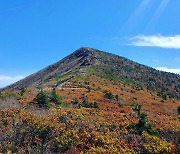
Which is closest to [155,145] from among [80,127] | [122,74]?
[80,127]

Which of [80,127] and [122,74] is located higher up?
[122,74]

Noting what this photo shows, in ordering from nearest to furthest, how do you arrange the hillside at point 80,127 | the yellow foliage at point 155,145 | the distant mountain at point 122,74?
the hillside at point 80,127, the yellow foliage at point 155,145, the distant mountain at point 122,74

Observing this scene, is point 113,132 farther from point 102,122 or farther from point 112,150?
point 112,150

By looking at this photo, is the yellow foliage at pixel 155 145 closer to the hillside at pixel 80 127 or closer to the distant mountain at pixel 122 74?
the hillside at pixel 80 127

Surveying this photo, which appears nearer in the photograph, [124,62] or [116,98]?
[116,98]

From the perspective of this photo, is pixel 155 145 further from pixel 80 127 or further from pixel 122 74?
pixel 122 74

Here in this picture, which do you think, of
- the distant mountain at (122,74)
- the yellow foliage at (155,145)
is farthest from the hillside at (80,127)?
the distant mountain at (122,74)

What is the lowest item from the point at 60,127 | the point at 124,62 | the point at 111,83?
the point at 60,127

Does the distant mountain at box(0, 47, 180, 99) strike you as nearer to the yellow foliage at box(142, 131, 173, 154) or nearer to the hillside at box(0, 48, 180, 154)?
the hillside at box(0, 48, 180, 154)

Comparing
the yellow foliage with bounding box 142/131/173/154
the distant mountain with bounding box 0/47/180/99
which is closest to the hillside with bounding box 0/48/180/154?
the yellow foliage with bounding box 142/131/173/154

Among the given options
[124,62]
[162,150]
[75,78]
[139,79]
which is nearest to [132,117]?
[162,150]

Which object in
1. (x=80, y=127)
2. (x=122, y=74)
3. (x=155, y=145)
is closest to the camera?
(x=155, y=145)

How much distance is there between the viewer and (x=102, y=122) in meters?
37.8

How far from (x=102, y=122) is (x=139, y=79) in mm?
66711
